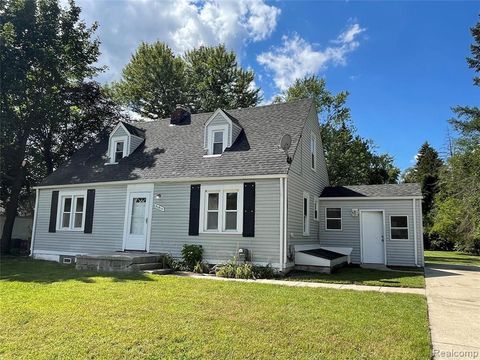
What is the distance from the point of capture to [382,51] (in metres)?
15.0

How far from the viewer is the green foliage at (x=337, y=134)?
29.5 m

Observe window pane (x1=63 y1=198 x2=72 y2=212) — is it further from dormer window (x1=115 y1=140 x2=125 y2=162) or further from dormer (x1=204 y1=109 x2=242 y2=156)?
dormer (x1=204 y1=109 x2=242 y2=156)

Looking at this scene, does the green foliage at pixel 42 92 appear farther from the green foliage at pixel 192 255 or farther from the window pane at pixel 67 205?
the green foliage at pixel 192 255

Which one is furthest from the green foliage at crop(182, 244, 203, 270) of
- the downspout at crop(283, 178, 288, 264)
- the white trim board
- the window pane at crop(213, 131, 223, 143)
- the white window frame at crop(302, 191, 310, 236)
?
the window pane at crop(213, 131, 223, 143)

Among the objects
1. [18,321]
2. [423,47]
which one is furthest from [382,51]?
[18,321]

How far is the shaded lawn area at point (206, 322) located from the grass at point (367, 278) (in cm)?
194

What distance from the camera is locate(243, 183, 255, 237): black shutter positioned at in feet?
40.6

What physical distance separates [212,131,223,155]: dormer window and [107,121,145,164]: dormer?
4.66 meters

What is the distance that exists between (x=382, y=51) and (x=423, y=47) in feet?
5.42

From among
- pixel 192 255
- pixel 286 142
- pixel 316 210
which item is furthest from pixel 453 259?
pixel 192 255

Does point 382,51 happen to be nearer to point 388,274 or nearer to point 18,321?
point 388,274

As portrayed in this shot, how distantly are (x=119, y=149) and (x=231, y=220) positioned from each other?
7620mm

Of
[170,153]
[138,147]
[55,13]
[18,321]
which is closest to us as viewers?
[18,321]

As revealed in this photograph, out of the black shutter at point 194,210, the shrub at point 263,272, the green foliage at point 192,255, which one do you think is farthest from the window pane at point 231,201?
→ the shrub at point 263,272
